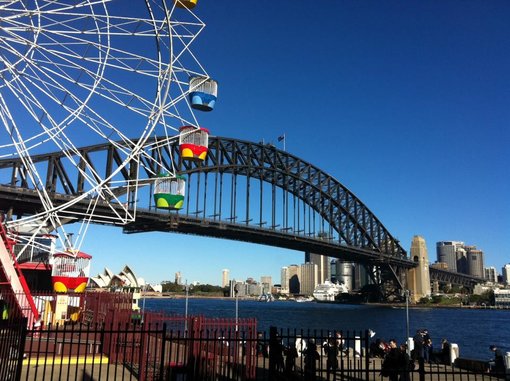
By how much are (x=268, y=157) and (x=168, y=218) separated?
113 ft

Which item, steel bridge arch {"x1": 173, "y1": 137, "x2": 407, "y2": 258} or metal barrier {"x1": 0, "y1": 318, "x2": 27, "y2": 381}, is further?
steel bridge arch {"x1": 173, "y1": 137, "x2": 407, "y2": 258}

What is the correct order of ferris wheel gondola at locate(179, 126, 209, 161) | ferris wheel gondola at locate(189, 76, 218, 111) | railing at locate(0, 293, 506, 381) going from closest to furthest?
railing at locate(0, 293, 506, 381) → ferris wheel gondola at locate(189, 76, 218, 111) → ferris wheel gondola at locate(179, 126, 209, 161)

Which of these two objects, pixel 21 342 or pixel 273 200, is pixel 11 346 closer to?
pixel 21 342

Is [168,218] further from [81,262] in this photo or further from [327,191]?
[327,191]

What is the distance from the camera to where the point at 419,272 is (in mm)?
123250

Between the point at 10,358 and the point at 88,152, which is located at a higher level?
the point at 88,152

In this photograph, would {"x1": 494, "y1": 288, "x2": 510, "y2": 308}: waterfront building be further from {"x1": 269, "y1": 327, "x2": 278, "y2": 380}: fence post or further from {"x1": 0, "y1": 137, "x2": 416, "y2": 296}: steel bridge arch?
{"x1": 269, "y1": 327, "x2": 278, "y2": 380}: fence post

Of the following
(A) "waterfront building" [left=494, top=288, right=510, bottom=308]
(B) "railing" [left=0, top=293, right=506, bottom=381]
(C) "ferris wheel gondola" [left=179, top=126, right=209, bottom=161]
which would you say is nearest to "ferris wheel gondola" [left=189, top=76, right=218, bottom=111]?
(C) "ferris wheel gondola" [left=179, top=126, right=209, bottom=161]

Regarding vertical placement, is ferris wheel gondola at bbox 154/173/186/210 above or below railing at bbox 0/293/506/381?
above

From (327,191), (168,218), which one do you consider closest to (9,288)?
(168,218)

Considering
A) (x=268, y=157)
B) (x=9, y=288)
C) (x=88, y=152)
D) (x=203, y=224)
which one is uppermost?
(x=268, y=157)

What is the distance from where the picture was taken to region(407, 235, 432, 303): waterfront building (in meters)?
123

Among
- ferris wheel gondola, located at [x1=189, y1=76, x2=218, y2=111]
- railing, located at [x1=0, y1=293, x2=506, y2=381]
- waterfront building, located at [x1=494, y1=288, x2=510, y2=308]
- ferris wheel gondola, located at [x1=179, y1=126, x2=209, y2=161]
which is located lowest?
railing, located at [x1=0, y1=293, x2=506, y2=381]

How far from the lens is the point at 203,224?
7244 centimetres
